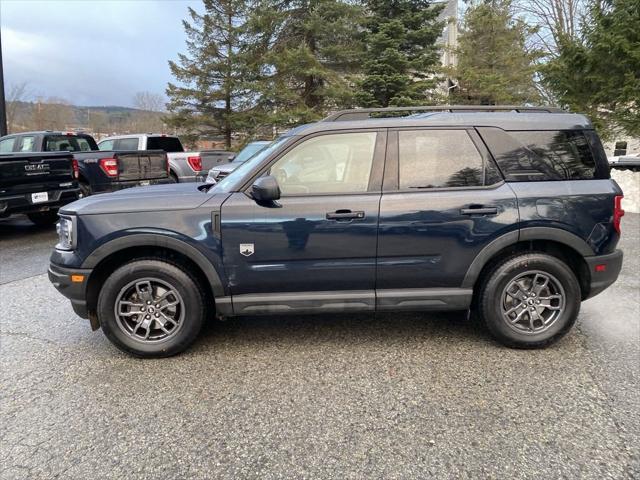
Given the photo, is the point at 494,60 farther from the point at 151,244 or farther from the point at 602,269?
the point at 151,244

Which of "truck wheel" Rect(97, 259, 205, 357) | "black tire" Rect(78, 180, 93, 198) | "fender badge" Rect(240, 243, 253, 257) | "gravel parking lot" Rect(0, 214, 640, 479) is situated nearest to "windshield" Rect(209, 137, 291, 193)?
"fender badge" Rect(240, 243, 253, 257)

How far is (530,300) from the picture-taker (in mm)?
3508

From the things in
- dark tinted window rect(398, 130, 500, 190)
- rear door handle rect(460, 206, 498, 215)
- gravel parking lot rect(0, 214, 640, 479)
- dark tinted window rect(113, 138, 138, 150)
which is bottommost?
gravel parking lot rect(0, 214, 640, 479)

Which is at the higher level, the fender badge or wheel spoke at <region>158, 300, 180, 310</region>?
the fender badge

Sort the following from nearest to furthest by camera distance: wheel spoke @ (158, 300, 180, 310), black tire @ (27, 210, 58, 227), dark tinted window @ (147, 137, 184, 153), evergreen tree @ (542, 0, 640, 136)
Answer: wheel spoke @ (158, 300, 180, 310) < black tire @ (27, 210, 58, 227) < evergreen tree @ (542, 0, 640, 136) < dark tinted window @ (147, 137, 184, 153)

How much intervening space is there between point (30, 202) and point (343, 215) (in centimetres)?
681

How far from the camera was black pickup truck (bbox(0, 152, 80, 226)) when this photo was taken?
7254mm

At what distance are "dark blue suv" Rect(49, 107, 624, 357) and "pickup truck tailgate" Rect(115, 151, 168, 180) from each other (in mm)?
5812

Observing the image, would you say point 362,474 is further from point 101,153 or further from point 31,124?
point 31,124

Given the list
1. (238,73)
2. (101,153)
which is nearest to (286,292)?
(101,153)

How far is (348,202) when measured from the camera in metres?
3.33

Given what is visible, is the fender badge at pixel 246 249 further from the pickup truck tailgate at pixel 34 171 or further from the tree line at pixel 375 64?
the tree line at pixel 375 64

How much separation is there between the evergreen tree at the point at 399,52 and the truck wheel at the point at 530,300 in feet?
45.5

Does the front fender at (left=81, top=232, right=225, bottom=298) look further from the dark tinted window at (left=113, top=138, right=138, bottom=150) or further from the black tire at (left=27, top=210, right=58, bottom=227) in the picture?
the dark tinted window at (left=113, top=138, right=138, bottom=150)
